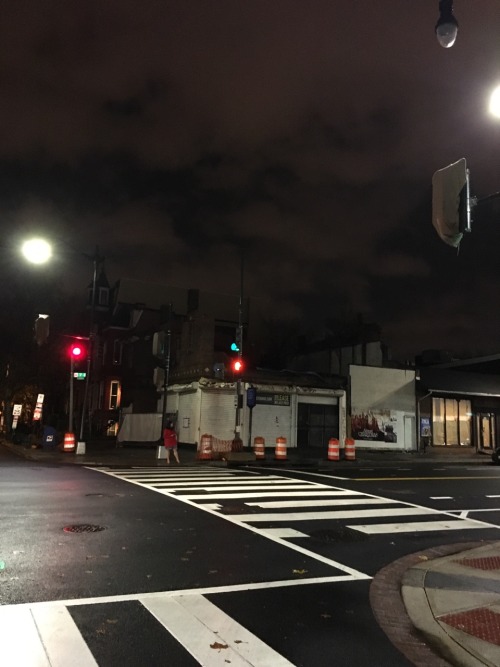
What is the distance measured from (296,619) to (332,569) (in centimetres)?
194

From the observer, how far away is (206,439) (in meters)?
24.4

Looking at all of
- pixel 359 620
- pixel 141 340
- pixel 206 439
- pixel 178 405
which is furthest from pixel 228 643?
pixel 141 340

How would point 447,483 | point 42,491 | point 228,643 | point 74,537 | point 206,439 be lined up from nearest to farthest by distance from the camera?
point 228,643 < point 74,537 < point 42,491 < point 447,483 < point 206,439

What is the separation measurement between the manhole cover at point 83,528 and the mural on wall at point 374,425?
86.9 feet

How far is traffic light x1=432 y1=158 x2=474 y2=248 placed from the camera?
6008 mm

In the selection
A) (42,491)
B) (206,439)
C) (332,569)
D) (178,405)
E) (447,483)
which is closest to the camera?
(332,569)

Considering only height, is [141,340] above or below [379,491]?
above

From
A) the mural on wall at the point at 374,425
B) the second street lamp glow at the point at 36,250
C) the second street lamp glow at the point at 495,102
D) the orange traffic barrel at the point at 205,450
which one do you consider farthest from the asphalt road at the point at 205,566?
the mural on wall at the point at 374,425

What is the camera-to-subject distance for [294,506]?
11.9 meters

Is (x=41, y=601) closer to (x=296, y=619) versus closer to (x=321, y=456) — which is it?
(x=296, y=619)

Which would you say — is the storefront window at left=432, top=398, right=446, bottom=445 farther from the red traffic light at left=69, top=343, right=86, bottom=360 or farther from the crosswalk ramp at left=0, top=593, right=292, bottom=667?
the crosswalk ramp at left=0, top=593, right=292, bottom=667

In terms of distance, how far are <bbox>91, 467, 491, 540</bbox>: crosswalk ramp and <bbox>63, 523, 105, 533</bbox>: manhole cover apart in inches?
96.3

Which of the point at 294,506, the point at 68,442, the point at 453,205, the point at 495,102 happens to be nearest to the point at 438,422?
the point at 68,442

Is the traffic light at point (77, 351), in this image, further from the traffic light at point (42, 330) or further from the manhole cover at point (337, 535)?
the manhole cover at point (337, 535)
